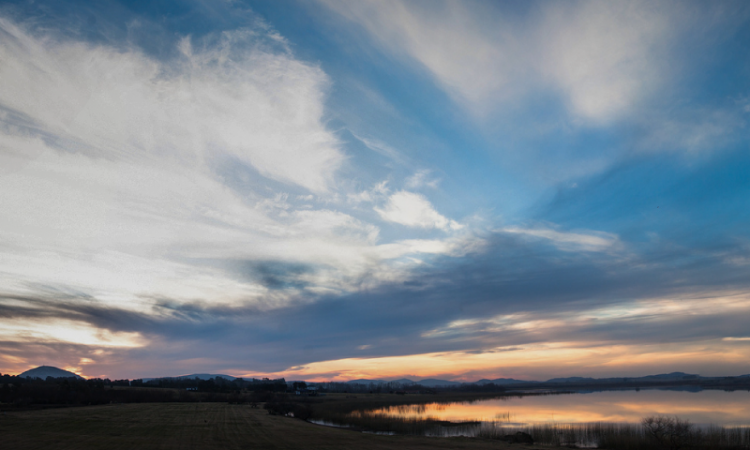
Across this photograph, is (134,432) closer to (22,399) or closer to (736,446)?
(736,446)

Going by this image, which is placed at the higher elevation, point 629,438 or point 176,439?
point 176,439

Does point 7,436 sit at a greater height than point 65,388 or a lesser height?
greater

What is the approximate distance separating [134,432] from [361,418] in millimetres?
32234

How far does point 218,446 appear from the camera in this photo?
95.4 feet

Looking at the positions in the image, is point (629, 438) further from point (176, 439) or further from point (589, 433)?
point (176, 439)

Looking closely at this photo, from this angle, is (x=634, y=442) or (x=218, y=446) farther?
(x=634, y=442)

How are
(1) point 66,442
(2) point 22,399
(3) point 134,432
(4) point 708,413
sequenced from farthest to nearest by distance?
1. (2) point 22,399
2. (4) point 708,413
3. (3) point 134,432
4. (1) point 66,442

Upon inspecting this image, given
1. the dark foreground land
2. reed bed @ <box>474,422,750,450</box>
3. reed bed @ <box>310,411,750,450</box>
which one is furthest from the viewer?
reed bed @ <box>310,411,750,450</box>

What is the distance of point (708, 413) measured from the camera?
55469 millimetres

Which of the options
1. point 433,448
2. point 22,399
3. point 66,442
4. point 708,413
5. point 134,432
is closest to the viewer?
point 66,442

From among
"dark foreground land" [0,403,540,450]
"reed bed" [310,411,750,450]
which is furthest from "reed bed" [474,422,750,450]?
"dark foreground land" [0,403,540,450]

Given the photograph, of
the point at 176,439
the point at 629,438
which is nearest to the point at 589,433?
the point at 629,438

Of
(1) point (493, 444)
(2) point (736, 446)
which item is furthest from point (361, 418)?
(2) point (736, 446)

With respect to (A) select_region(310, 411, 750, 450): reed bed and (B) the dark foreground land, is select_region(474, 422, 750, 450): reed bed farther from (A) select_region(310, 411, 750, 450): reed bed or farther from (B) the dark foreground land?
(B) the dark foreground land
